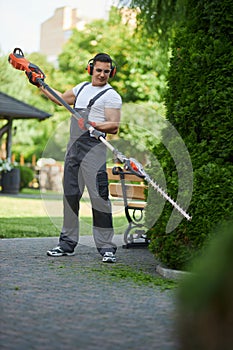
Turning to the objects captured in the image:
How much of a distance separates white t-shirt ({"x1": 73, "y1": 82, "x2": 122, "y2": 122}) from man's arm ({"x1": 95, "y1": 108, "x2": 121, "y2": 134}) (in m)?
0.05

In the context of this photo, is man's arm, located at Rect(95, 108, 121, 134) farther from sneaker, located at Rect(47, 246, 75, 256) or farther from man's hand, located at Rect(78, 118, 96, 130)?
sneaker, located at Rect(47, 246, 75, 256)

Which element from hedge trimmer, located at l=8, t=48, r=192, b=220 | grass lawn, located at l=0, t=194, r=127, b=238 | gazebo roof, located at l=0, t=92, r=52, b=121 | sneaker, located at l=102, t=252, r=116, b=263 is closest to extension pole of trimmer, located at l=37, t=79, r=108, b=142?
hedge trimmer, located at l=8, t=48, r=192, b=220

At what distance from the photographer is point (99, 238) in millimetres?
7406

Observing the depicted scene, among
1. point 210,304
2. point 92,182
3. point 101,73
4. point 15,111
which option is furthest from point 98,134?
point 15,111

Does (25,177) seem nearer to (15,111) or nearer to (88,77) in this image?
(15,111)

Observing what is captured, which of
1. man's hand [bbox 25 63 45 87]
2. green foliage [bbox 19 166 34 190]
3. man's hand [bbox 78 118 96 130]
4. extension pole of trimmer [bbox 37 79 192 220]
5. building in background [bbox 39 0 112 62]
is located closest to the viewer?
extension pole of trimmer [bbox 37 79 192 220]

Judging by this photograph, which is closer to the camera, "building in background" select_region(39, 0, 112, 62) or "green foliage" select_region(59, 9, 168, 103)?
"green foliage" select_region(59, 9, 168, 103)

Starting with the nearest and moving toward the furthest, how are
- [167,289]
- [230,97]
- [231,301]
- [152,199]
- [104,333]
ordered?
[231,301], [104,333], [167,289], [230,97], [152,199]

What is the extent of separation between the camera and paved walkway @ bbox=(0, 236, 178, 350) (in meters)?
3.83

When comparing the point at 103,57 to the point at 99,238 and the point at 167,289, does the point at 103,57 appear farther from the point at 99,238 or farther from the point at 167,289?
the point at 167,289

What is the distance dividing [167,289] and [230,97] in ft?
5.76

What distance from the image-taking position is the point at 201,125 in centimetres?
647

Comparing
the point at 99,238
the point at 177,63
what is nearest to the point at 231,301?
the point at 177,63

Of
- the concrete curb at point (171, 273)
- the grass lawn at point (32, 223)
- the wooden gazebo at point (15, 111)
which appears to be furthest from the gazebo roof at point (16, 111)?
the concrete curb at point (171, 273)
